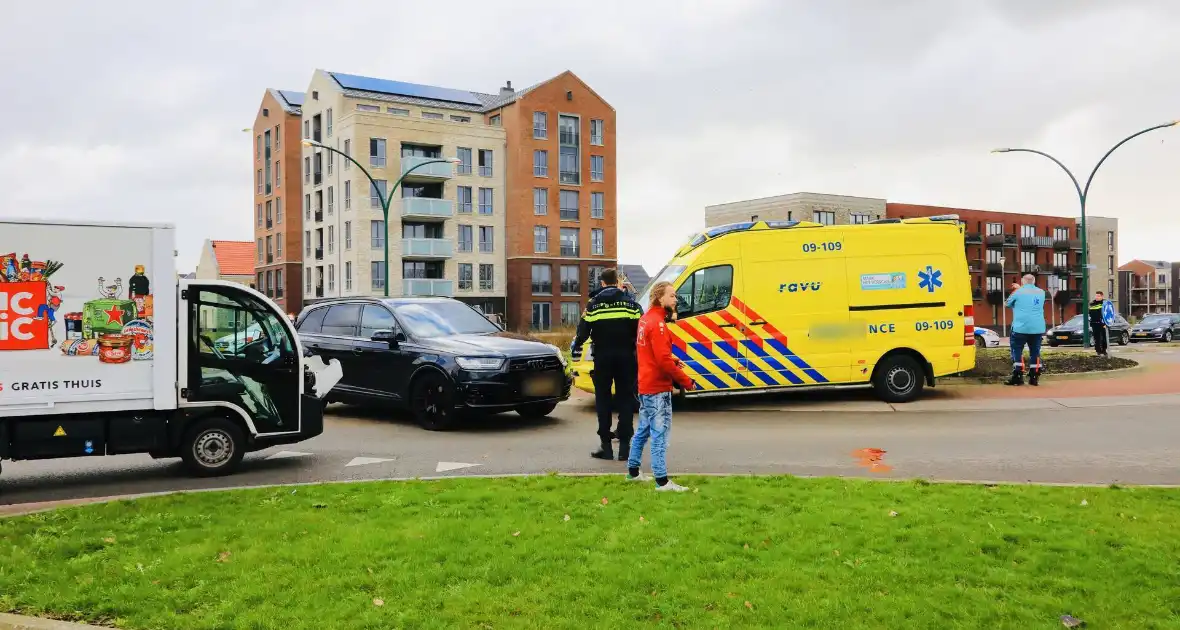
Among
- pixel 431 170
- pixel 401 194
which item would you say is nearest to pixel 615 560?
pixel 431 170

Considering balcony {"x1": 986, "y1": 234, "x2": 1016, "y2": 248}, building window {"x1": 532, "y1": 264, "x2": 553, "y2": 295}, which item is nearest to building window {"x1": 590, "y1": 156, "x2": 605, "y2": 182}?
building window {"x1": 532, "y1": 264, "x2": 553, "y2": 295}

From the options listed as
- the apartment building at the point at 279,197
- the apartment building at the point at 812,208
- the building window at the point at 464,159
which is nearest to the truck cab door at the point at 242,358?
the building window at the point at 464,159

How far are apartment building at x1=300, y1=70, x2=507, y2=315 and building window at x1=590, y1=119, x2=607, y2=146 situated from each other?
636 cm

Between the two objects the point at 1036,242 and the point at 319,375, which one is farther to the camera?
the point at 1036,242

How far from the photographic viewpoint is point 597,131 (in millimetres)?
63719

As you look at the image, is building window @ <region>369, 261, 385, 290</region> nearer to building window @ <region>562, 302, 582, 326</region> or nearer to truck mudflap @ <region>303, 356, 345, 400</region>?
building window @ <region>562, 302, 582, 326</region>

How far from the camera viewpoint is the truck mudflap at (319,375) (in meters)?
9.09

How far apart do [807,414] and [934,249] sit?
313cm

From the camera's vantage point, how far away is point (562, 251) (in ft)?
Answer: 204

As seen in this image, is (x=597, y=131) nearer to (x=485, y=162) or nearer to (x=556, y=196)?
(x=556, y=196)

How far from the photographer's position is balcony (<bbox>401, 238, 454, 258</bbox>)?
57.2 metres

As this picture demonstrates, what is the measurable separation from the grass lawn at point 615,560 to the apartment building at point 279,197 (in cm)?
5902

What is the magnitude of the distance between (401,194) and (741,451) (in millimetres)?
51154

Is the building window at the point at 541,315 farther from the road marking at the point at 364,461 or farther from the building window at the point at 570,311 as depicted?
the road marking at the point at 364,461
